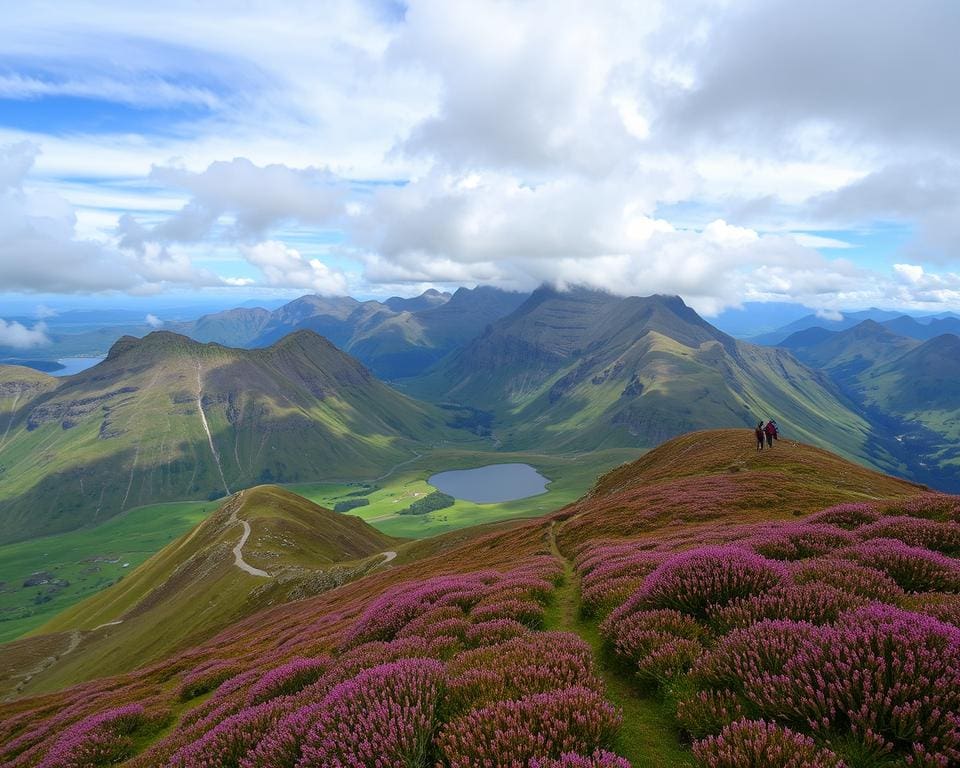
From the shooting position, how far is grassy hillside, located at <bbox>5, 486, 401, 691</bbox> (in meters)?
84.2

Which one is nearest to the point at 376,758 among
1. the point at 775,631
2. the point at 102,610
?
the point at 775,631

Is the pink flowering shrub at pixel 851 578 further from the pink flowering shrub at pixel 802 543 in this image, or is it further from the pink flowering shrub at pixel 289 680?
the pink flowering shrub at pixel 289 680

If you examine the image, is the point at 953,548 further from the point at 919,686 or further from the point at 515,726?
the point at 515,726

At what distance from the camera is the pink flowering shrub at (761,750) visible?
5.10 m

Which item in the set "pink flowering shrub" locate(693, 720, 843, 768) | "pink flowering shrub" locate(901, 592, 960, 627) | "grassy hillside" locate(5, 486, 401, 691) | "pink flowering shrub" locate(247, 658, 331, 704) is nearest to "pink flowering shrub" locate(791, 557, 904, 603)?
"pink flowering shrub" locate(901, 592, 960, 627)

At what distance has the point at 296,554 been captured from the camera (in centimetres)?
11962

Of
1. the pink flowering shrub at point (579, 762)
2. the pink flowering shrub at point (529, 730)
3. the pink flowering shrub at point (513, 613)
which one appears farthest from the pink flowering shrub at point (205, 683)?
the pink flowering shrub at point (579, 762)

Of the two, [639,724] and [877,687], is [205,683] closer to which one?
[639,724]

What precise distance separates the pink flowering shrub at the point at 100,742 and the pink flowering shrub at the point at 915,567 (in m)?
21.8

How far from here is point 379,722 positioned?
7.22m

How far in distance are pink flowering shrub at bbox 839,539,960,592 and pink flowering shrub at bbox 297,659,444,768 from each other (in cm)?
974

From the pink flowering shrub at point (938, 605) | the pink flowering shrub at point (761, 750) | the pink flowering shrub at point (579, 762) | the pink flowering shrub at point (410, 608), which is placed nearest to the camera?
the pink flowering shrub at point (761, 750)

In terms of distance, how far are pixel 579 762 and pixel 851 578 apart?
7308 millimetres

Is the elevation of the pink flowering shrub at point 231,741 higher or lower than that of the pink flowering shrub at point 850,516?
lower
